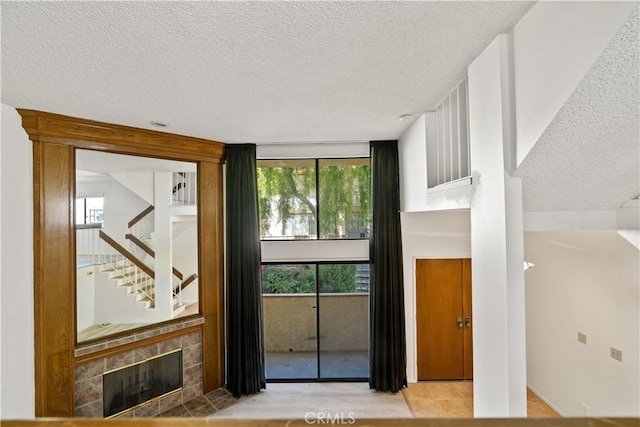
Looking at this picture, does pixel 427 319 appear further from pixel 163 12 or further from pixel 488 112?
pixel 163 12

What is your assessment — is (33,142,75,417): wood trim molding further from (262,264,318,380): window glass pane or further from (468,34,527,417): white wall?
(468,34,527,417): white wall

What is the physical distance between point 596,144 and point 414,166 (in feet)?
6.26

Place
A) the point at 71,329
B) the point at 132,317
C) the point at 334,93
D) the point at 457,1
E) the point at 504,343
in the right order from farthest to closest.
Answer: the point at 132,317 → the point at 71,329 → the point at 334,93 → the point at 504,343 → the point at 457,1

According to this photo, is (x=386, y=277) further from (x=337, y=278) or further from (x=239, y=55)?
(x=239, y=55)

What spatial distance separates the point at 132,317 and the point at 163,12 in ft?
10.7

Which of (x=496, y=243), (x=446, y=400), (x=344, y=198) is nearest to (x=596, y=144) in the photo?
(x=496, y=243)

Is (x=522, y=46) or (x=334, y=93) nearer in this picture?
(x=522, y=46)

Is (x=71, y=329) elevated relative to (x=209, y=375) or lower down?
elevated

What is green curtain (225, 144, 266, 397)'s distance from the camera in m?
3.96

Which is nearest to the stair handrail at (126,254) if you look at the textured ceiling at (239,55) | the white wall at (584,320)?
the textured ceiling at (239,55)

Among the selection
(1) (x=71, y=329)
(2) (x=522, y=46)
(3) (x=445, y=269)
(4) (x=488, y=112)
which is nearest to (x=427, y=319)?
(3) (x=445, y=269)

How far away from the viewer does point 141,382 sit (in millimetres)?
3375

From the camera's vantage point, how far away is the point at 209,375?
12.7ft

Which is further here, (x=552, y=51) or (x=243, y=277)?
(x=243, y=277)
